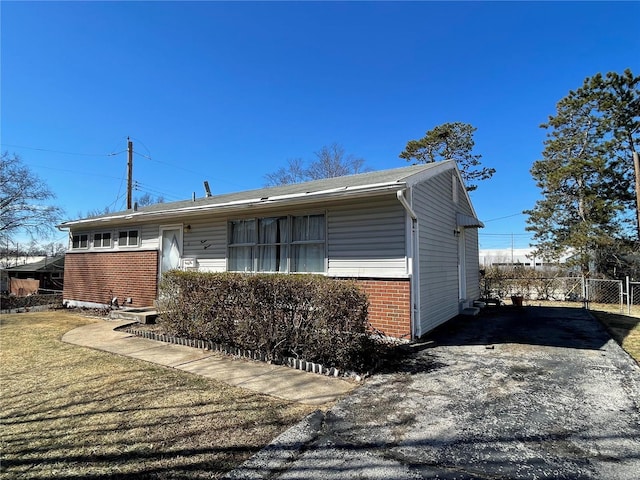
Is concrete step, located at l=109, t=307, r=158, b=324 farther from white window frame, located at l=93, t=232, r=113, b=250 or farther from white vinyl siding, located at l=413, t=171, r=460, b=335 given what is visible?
white vinyl siding, located at l=413, t=171, r=460, b=335

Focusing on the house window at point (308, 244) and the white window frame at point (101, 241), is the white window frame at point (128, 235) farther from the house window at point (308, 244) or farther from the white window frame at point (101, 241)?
the house window at point (308, 244)

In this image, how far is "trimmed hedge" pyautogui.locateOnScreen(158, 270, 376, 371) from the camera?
16.2 ft

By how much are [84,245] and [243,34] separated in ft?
33.4

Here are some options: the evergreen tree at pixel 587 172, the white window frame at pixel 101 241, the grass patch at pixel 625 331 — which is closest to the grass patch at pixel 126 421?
the grass patch at pixel 625 331

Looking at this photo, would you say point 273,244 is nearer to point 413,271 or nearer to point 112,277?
point 413,271

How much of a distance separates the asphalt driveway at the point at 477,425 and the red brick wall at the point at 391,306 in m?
0.73

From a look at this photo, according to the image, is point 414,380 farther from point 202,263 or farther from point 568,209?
point 568,209

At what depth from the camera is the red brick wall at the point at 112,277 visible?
37.5 feet

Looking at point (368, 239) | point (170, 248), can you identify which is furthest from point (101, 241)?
point (368, 239)

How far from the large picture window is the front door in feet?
7.66

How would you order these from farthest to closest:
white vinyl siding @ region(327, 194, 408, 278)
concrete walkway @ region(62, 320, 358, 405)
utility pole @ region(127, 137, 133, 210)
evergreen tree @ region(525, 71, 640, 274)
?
utility pole @ region(127, 137, 133, 210)
evergreen tree @ region(525, 71, 640, 274)
white vinyl siding @ region(327, 194, 408, 278)
concrete walkway @ region(62, 320, 358, 405)

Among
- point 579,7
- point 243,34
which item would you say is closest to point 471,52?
point 579,7

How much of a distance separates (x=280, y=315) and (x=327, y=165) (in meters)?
25.9

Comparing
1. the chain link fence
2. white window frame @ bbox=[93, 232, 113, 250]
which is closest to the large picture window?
white window frame @ bbox=[93, 232, 113, 250]
